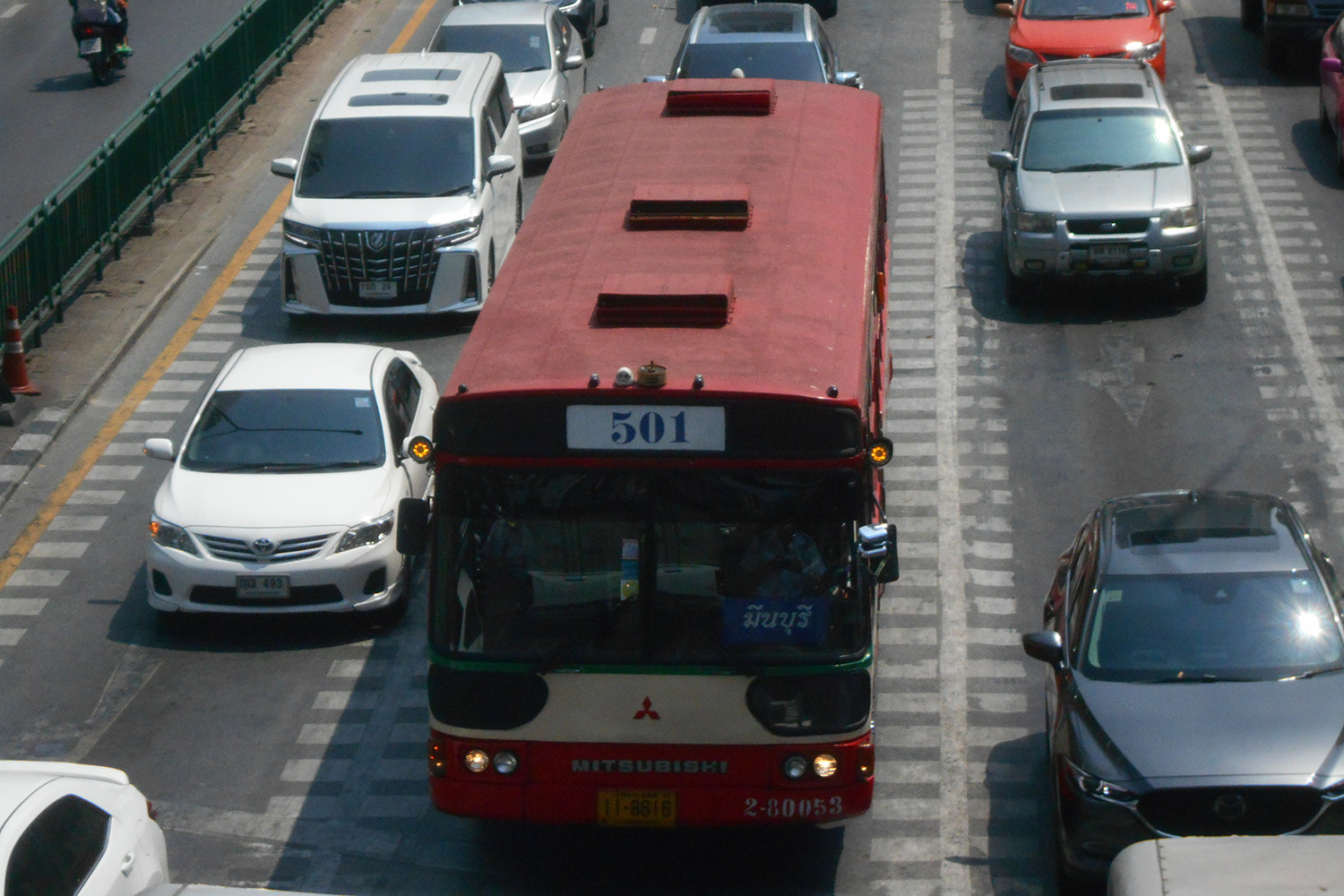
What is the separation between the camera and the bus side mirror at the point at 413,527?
379 inches

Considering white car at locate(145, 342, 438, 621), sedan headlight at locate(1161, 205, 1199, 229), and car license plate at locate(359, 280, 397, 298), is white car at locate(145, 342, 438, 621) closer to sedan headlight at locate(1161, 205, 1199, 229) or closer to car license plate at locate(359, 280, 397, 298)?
car license plate at locate(359, 280, 397, 298)

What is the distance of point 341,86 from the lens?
67.7ft

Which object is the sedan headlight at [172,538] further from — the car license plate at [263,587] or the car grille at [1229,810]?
the car grille at [1229,810]

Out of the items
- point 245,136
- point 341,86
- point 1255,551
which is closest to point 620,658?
point 1255,551

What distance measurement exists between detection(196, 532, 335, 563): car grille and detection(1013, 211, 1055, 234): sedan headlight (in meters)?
8.57

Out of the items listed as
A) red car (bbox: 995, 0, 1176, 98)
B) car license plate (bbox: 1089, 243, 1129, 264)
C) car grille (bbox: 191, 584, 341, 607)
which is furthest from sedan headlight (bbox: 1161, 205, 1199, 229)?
car grille (bbox: 191, 584, 341, 607)

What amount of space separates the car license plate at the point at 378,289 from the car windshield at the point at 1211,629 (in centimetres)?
992

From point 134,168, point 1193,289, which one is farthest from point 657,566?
point 134,168

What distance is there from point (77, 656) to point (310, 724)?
213cm

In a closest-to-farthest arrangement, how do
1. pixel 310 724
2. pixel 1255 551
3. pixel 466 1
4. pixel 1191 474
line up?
pixel 1255 551 → pixel 310 724 → pixel 1191 474 → pixel 466 1

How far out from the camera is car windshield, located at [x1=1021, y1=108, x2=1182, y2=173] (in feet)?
64.7

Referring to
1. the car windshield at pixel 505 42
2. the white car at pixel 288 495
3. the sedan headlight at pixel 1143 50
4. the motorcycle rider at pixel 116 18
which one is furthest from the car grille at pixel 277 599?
the motorcycle rider at pixel 116 18

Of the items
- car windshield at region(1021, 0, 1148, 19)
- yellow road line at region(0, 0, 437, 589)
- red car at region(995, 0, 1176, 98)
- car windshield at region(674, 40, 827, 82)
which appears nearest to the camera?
yellow road line at region(0, 0, 437, 589)

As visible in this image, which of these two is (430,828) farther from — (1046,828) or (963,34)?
(963,34)
